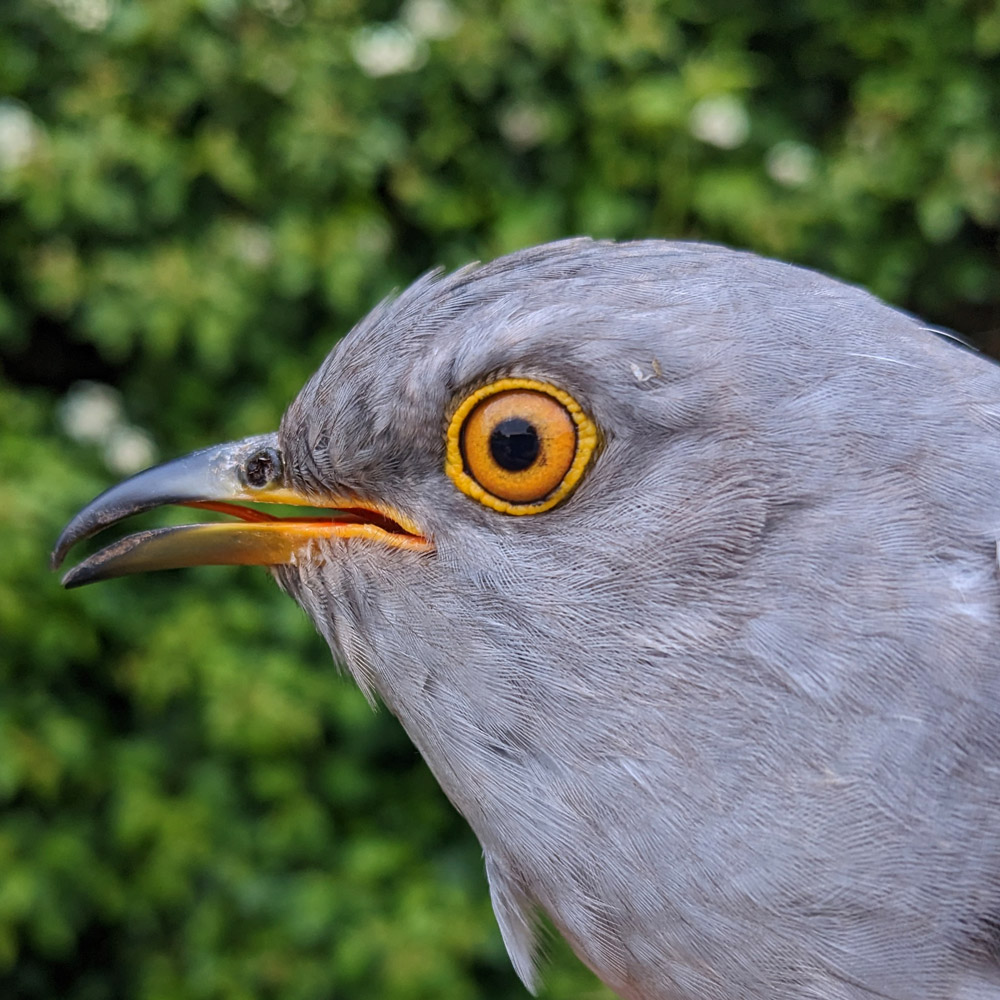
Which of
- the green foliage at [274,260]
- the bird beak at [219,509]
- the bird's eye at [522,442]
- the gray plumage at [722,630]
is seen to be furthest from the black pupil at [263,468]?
the green foliage at [274,260]

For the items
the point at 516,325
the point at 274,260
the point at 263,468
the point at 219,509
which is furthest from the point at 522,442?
the point at 274,260

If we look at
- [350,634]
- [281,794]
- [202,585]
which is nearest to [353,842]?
[281,794]

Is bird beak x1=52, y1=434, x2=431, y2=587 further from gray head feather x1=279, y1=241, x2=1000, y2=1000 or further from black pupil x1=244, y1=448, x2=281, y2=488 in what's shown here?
gray head feather x1=279, y1=241, x2=1000, y2=1000

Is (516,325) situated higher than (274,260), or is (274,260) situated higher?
(274,260)

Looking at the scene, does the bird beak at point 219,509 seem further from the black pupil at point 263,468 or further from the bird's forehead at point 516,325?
the bird's forehead at point 516,325

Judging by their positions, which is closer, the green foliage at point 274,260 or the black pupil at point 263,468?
the black pupil at point 263,468

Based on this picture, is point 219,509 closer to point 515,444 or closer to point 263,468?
point 263,468
